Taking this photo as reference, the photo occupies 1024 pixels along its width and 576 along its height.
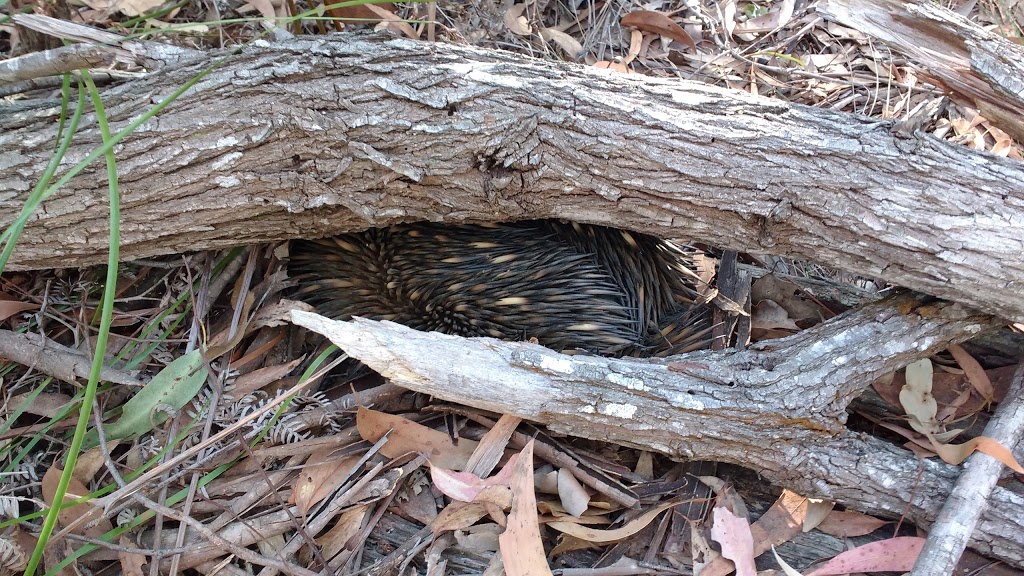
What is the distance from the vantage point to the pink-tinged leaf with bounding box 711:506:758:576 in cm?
172

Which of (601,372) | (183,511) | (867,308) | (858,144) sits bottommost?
(183,511)

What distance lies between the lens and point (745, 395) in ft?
5.49

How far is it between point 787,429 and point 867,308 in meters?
0.41

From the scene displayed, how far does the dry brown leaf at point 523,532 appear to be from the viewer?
1.63 metres

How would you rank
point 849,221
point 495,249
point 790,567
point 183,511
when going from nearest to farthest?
point 849,221 → point 790,567 → point 183,511 → point 495,249

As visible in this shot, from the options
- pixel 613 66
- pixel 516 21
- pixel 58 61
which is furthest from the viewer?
pixel 516 21

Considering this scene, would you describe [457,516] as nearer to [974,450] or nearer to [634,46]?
[974,450]

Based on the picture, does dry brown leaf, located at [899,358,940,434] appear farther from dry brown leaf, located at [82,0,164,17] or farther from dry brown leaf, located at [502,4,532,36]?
dry brown leaf, located at [82,0,164,17]

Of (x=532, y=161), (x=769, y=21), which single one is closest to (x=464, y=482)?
(x=532, y=161)

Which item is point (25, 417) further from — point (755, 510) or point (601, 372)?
point (755, 510)

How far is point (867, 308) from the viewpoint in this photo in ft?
5.93

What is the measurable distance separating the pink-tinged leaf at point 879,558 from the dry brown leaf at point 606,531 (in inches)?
16.2

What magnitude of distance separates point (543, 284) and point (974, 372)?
50.9 inches

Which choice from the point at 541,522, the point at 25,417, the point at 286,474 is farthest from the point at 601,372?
the point at 25,417
